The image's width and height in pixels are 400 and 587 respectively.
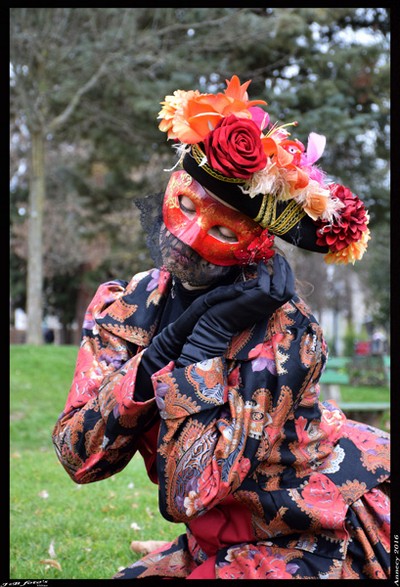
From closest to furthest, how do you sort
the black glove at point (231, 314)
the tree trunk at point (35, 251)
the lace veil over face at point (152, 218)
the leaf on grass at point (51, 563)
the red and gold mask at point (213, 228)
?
the black glove at point (231, 314) → the red and gold mask at point (213, 228) → the lace veil over face at point (152, 218) → the leaf on grass at point (51, 563) → the tree trunk at point (35, 251)

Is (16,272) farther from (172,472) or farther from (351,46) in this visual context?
(172,472)

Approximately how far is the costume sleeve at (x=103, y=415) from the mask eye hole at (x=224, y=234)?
0.52 meters

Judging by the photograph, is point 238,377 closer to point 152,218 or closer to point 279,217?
point 279,217

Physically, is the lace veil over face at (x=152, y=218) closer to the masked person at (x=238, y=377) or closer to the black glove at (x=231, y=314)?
the masked person at (x=238, y=377)

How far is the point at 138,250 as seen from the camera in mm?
19969

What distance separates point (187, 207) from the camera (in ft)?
7.84

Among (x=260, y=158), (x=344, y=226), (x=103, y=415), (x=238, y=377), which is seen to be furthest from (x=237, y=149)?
(x=103, y=415)

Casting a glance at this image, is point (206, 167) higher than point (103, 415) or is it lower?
higher

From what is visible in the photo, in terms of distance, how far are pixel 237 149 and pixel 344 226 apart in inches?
A: 19.2

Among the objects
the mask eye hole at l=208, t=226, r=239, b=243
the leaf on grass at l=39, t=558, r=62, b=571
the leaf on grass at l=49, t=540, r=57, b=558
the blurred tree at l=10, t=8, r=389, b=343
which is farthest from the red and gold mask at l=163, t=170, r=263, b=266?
the blurred tree at l=10, t=8, r=389, b=343

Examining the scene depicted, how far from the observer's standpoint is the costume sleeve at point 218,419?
211 cm

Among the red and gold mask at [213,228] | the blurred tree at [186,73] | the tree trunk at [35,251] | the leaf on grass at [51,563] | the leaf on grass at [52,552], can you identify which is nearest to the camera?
the red and gold mask at [213,228]

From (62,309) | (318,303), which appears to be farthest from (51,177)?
(318,303)

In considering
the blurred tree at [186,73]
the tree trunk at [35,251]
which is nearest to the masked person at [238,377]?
the blurred tree at [186,73]
